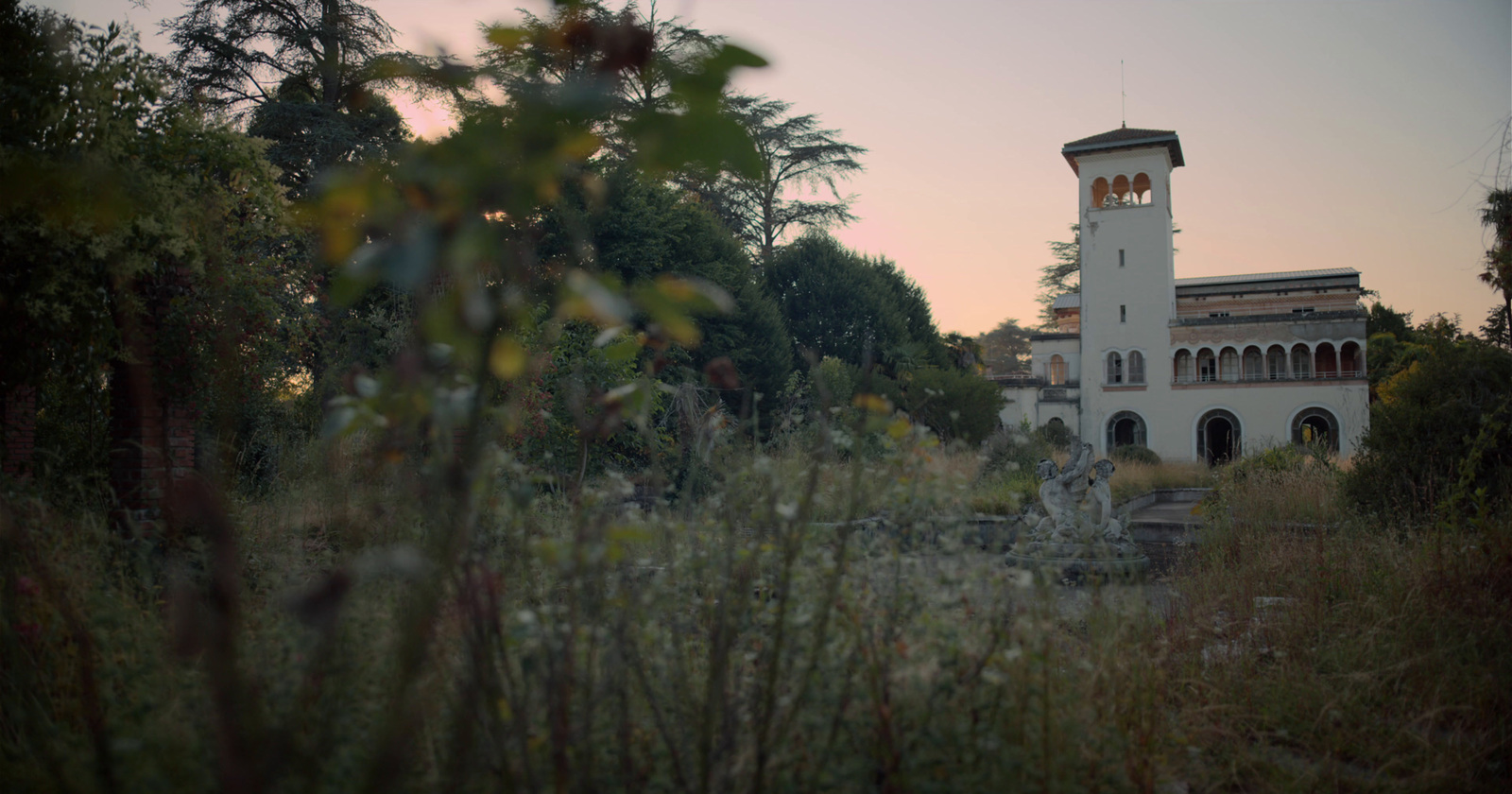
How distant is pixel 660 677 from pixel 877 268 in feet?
79.8

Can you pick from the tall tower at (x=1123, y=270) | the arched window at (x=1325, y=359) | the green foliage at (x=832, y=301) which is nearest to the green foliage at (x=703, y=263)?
the green foliage at (x=832, y=301)

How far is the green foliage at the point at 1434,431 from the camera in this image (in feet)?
19.2

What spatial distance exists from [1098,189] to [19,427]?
29700 mm

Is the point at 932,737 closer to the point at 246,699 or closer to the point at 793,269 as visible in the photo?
the point at 246,699

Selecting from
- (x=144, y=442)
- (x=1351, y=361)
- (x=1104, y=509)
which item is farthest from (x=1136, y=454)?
(x=144, y=442)

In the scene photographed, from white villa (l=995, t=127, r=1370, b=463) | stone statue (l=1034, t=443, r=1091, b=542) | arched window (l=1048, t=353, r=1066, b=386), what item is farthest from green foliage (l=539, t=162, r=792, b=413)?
arched window (l=1048, t=353, r=1066, b=386)

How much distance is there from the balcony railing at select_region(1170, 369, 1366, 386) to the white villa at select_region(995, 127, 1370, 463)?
4 centimetres

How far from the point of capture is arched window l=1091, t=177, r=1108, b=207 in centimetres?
2927

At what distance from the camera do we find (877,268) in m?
26.0

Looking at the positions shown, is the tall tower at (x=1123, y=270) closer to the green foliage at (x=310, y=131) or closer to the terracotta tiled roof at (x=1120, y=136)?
the terracotta tiled roof at (x=1120, y=136)

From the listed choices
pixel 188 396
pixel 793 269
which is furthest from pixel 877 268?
pixel 188 396

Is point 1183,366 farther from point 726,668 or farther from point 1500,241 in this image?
point 726,668

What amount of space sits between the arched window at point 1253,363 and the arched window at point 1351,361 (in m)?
2.17

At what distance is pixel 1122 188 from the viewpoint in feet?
96.7
